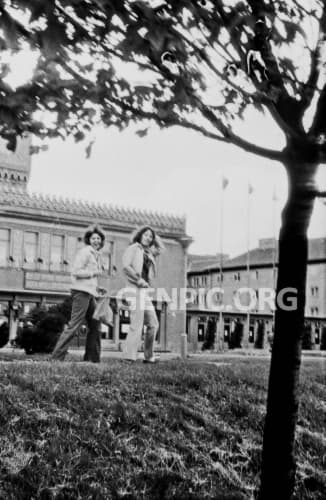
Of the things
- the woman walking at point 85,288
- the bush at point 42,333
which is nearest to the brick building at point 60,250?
the bush at point 42,333

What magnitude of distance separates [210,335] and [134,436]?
38.0 meters

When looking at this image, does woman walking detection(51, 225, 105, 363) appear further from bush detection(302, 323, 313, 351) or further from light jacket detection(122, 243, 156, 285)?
bush detection(302, 323, 313, 351)

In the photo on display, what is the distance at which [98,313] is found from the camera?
35.9 ft

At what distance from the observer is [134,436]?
668 cm

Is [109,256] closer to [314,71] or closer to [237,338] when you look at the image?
[237,338]

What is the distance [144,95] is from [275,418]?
283cm

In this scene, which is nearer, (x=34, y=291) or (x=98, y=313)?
(x=98, y=313)

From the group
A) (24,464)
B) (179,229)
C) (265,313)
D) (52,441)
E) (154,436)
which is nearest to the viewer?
(24,464)

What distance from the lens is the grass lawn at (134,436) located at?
5805mm

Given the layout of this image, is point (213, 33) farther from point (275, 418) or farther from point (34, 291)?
point (34, 291)

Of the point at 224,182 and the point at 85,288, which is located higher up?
the point at 224,182

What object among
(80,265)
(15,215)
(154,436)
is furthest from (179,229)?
(154,436)

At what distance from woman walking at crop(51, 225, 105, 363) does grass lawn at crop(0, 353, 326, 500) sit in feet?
6.36

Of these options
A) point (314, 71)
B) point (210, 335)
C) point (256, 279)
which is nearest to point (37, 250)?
point (210, 335)
